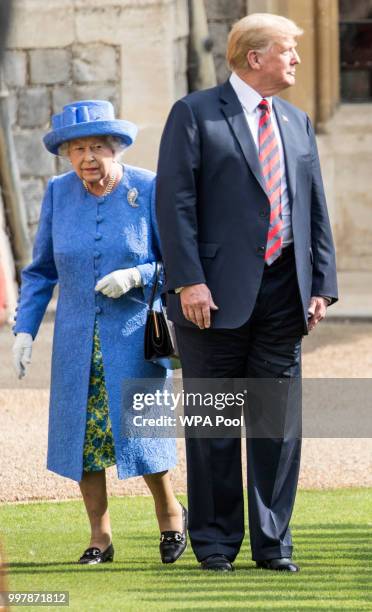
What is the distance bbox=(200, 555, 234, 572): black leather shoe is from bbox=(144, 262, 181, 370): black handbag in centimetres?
65

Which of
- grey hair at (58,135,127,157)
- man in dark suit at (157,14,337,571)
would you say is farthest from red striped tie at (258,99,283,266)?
grey hair at (58,135,127,157)

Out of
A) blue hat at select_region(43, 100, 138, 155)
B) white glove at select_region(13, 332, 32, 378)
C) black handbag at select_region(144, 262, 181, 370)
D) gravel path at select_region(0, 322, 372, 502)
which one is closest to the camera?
black handbag at select_region(144, 262, 181, 370)

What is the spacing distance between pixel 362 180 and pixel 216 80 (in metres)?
1.65

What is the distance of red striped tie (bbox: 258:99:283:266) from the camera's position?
543 cm

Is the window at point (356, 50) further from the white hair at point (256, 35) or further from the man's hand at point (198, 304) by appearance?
the man's hand at point (198, 304)

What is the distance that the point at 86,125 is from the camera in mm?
5754

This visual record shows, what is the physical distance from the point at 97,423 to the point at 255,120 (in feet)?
3.76

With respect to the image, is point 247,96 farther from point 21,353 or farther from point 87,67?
point 87,67

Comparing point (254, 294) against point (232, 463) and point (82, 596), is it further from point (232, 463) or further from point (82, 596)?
point (82, 596)

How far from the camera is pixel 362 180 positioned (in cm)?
1616

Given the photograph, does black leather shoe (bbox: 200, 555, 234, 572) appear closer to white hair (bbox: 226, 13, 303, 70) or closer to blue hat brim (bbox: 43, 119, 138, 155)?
blue hat brim (bbox: 43, 119, 138, 155)

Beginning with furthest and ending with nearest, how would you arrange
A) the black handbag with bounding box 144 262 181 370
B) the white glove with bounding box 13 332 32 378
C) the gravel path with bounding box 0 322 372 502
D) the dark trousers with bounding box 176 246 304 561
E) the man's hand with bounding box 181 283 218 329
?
the gravel path with bounding box 0 322 372 502, the white glove with bounding box 13 332 32 378, the black handbag with bounding box 144 262 181 370, the dark trousers with bounding box 176 246 304 561, the man's hand with bounding box 181 283 218 329

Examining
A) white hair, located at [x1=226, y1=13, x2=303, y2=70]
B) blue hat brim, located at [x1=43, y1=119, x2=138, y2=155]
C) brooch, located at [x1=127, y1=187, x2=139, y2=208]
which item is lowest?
brooch, located at [x1=127, y1=187, x2=139, y2=208]

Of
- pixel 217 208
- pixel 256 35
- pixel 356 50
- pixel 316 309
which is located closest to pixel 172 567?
pixel 316 309
